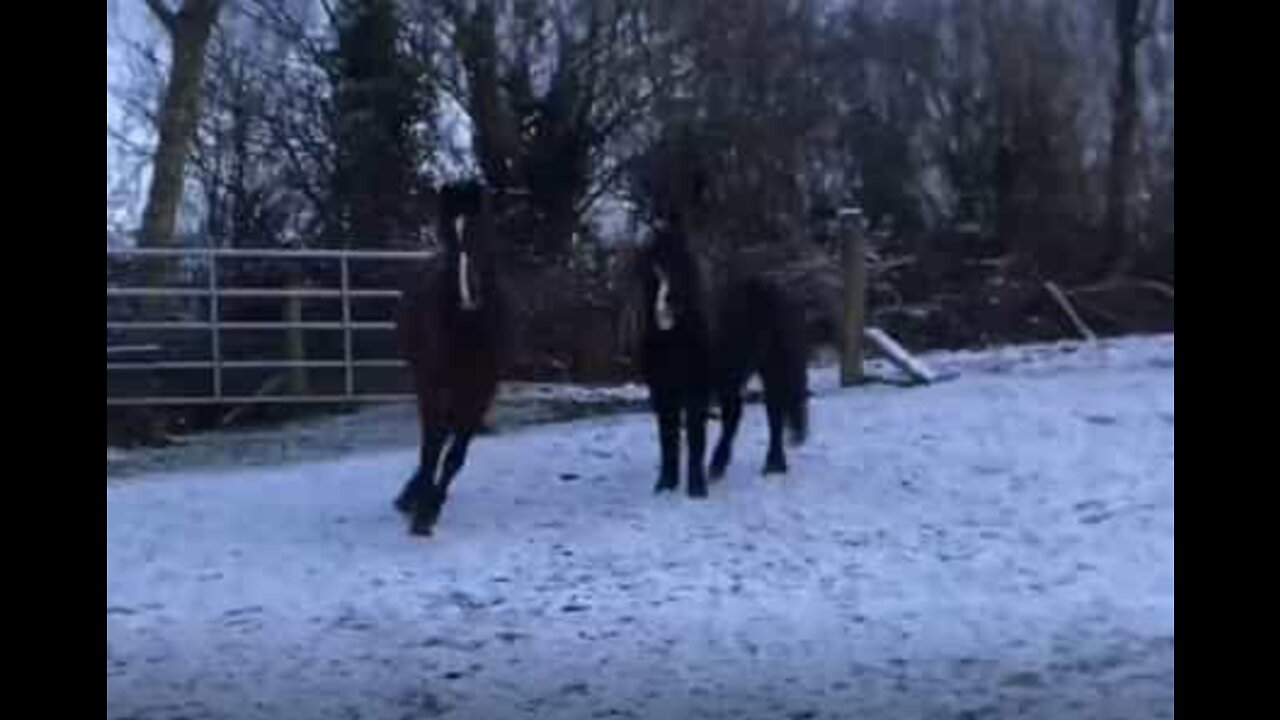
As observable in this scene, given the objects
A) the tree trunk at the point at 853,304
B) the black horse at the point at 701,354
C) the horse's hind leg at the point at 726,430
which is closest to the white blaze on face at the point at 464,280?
the black horse at the point at 701,354

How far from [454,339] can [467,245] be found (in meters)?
0.52

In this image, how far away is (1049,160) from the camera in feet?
78.6

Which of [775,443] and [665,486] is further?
[775,443]

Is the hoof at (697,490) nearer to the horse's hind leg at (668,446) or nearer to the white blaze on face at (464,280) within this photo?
the horse's hind leg at (668,446)

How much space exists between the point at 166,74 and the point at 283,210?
109 inches

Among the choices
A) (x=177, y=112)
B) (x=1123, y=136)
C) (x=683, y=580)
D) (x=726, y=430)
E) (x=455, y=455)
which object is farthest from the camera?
(x=1123, y=136)

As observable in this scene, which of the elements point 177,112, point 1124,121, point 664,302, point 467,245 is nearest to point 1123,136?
point 1124,121

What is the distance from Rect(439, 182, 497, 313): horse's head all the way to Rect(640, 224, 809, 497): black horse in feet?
3.50

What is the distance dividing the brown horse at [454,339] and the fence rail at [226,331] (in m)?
5.44

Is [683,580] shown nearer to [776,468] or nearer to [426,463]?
[426,463]

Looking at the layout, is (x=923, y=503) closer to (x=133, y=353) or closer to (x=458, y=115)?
(x=133, y=353)

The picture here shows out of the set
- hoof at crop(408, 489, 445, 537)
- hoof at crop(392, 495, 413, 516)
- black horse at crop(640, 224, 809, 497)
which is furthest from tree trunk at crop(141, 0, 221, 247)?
hoof at crop(408, 489, 445, 537)

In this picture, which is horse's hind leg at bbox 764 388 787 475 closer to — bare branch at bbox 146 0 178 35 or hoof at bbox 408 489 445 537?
hoof at bbox 408 489 445 537

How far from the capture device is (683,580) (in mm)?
8719
